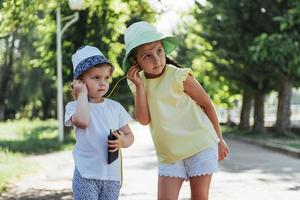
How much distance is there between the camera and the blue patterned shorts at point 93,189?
13.1ft

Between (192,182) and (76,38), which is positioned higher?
(76,38)

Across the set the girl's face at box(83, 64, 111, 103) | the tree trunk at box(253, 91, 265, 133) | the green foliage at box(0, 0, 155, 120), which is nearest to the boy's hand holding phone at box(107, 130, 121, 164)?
the girl's face at box(83, 64, 111, 103)

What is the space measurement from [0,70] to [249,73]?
92.3ft

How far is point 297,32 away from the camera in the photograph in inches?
882

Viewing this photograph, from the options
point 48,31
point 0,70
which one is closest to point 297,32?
point 48,31

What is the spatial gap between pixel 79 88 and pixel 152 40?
0.58 metres

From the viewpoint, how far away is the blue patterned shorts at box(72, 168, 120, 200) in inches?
157

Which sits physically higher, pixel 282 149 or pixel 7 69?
pixel 7 69

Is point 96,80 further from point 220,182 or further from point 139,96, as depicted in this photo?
point 220,182

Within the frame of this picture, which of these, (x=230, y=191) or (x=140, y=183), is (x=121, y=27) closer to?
(x=140, y=183)

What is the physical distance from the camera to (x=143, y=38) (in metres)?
4.25

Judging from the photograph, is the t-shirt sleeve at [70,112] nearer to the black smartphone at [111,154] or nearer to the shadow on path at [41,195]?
the black smartphone at [111,154]

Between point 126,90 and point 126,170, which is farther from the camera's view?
point 126,90

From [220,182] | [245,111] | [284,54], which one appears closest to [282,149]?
[284,54]
